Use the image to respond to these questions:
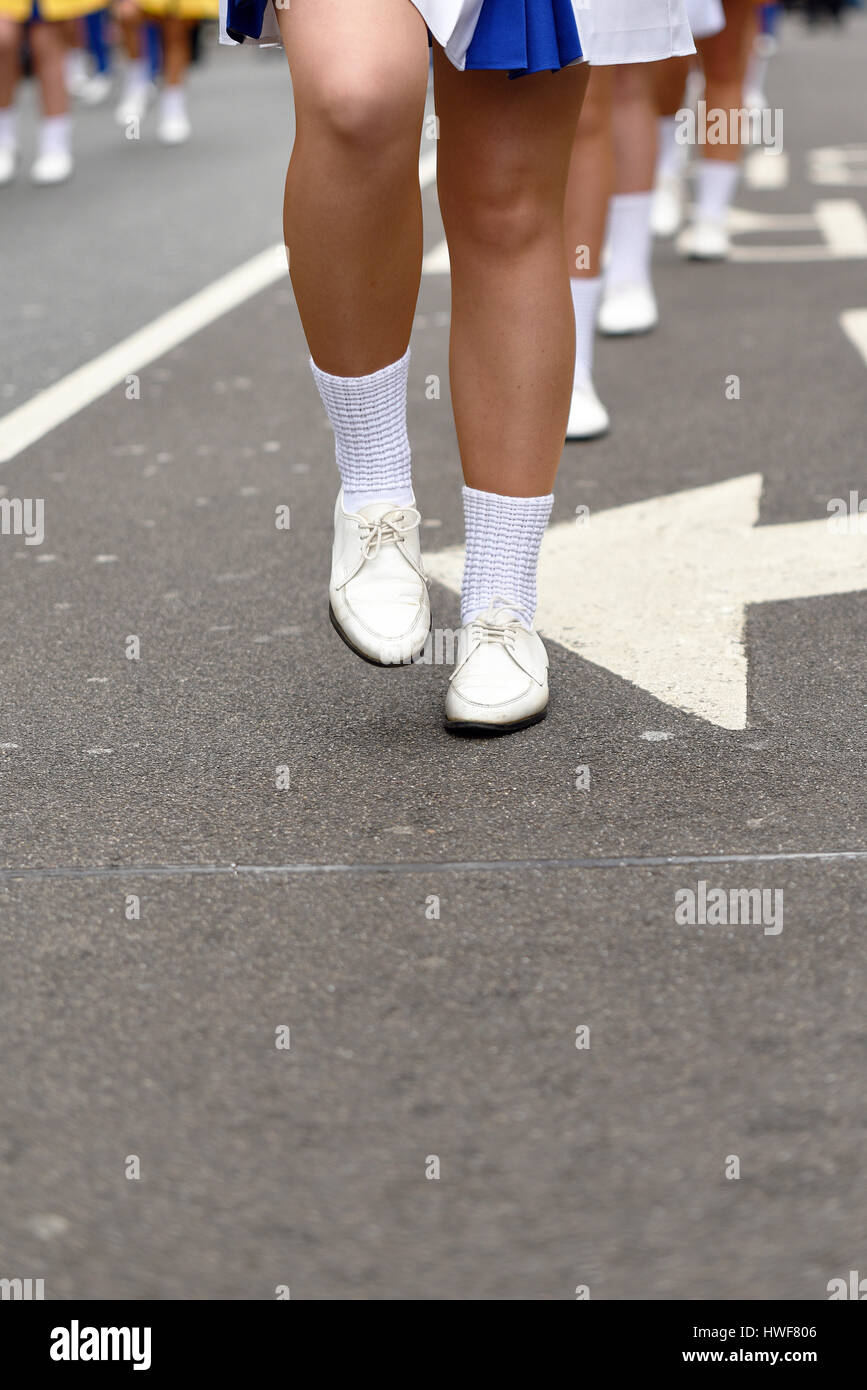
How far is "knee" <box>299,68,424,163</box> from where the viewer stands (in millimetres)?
2203

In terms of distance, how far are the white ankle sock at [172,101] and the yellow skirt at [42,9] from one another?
1.50m

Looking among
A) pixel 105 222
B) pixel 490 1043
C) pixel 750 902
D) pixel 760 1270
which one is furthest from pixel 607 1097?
pixel 105 222

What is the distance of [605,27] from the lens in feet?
7.93

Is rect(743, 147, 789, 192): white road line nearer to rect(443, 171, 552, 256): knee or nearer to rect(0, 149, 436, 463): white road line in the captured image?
rect(0, 149, 436, 463): white road line

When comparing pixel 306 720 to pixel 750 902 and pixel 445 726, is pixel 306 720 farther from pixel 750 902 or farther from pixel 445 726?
pixel 750 902

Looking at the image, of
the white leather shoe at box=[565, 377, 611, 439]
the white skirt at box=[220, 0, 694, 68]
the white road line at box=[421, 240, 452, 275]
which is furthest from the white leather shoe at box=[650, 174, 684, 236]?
the white skirt at box=[220, 0, 694, 68]

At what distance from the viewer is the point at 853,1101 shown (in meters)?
1.58

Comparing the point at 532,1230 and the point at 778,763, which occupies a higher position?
the point at 778,763

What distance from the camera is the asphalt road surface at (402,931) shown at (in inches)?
57.0

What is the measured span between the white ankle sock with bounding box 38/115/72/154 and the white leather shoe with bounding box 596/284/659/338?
4334 millimetres

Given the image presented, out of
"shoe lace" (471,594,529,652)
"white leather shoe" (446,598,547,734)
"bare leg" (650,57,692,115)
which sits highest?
"bare leg" (650,57,692,115)

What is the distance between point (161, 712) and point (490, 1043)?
1059mm

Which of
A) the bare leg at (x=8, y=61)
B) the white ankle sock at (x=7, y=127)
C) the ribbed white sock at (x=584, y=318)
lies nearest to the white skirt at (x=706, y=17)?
the ribbed white sock at (x=584, y=318)

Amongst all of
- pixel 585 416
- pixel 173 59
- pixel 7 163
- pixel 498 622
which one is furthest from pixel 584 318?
pixel 173 59
